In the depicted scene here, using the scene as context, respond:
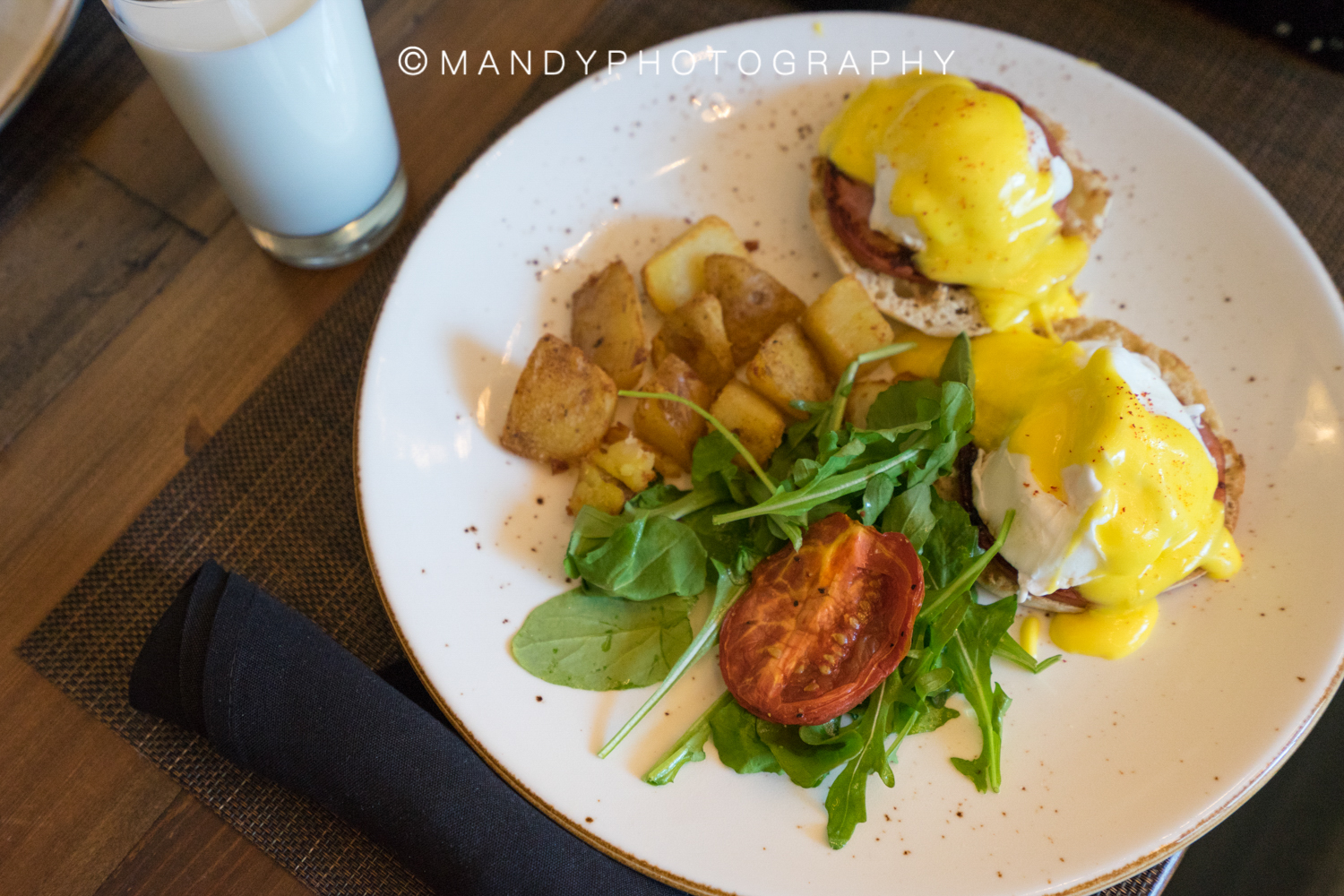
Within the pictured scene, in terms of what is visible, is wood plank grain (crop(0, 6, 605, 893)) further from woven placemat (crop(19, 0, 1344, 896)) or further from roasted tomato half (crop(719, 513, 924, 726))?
roasted tomato half (crop(719, 513, 924, 726))

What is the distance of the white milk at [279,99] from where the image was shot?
1285mm

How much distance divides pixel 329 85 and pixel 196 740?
1.07m

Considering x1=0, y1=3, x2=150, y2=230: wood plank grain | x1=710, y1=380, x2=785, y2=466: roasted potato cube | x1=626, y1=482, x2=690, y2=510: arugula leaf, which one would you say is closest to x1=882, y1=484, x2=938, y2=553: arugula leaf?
x1=710, y1=380, x2=785, y2=466: roasted potato cube

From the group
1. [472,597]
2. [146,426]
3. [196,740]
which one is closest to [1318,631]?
[472,597]

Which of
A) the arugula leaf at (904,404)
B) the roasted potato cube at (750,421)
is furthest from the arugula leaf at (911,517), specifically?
the roasted potato cube at (750,421)

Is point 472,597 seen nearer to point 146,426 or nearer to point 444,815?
point 444,815

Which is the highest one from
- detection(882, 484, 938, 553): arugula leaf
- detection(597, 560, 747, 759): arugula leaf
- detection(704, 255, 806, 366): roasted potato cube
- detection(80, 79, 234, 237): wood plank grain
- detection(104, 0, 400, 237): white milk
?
detection(104, 0, 400, 237): white milk

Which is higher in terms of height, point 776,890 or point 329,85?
point 329,85

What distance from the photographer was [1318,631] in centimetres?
147

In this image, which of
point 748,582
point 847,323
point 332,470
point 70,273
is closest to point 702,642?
point 748,582

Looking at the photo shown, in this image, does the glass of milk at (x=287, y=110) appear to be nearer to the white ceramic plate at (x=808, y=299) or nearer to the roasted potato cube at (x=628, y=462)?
the white ceramic plate at (x=808, y=299)

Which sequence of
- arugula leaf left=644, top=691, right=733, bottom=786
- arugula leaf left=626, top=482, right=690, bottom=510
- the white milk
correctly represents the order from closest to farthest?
1. the white milk
2. arugula leaf left=644, top=691, right=733, bottom=786
3. arugula leaf left=626, top=482, right=690, bottom=510

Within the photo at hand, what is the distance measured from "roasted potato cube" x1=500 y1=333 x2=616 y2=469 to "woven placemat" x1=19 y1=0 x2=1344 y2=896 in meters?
0.36

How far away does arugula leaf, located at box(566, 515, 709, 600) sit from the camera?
1430 millimetres
